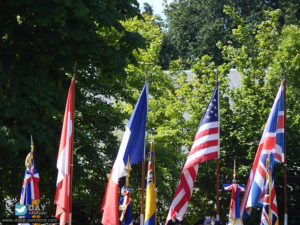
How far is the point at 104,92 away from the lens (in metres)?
22.1

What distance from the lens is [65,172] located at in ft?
45.3

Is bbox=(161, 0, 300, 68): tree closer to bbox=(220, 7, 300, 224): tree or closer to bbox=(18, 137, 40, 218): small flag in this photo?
bbox=(220, 7, 300, 224): tree

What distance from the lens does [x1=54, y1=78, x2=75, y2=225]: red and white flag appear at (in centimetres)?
1362

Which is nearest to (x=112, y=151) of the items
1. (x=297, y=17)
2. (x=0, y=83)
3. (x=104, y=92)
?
(x=104, y=92)

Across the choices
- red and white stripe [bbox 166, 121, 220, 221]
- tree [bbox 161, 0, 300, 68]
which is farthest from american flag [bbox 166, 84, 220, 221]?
tree [bbox 161, 0, 300, 68]

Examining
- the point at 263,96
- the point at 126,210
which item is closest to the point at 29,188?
the point at 126,210

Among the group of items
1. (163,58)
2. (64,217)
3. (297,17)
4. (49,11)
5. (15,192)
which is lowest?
(64,217)

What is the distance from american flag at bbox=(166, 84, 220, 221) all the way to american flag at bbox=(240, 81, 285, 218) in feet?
3.54

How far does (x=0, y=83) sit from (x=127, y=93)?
7.56 m

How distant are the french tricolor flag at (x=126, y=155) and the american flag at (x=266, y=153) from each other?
10.1 feet

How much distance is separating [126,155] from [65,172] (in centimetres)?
126

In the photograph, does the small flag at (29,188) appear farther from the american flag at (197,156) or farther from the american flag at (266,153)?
the american flag at (266,153)

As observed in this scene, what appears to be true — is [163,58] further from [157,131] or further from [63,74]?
[63,74]

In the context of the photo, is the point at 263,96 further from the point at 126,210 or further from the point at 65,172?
the point at 65,172
